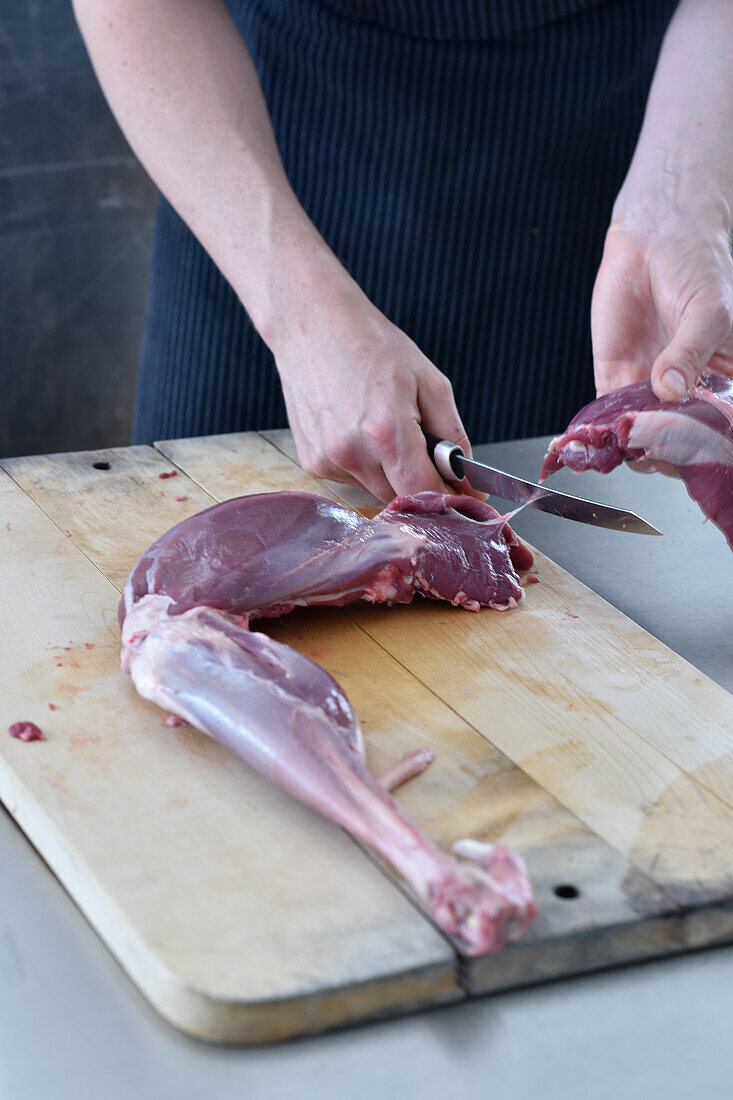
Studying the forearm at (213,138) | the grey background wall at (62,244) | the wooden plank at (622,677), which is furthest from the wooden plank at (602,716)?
the grey background wall at (62,244)

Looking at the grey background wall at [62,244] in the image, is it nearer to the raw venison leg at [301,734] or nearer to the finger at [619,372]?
the finger at [619,372]

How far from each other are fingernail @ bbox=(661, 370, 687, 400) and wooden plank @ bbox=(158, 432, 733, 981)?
321 millimetres

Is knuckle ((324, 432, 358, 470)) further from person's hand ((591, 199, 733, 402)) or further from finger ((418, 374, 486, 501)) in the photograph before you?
person's hand ((591, 199, 733, 402))

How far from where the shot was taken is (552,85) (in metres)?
2.63

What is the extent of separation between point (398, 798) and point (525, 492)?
2.35 ft

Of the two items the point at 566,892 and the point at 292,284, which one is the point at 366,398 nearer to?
the point at 292,284

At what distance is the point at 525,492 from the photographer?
A: 6.49ft

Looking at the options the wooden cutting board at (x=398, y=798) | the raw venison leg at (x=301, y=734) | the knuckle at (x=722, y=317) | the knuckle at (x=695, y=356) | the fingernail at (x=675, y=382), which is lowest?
the wooden cutting board at (x=398, y=798)

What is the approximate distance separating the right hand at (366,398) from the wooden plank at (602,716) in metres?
0.28

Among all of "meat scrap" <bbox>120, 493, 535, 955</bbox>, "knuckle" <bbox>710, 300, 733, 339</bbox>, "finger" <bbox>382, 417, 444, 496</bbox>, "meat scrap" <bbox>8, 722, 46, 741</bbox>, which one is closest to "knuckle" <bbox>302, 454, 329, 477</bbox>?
"finger" <bbox>382, 417, 444, 496</bbox>

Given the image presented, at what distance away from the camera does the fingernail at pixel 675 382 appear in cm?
190

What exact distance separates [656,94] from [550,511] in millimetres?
970

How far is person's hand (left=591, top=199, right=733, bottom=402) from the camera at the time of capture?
2.12 metres

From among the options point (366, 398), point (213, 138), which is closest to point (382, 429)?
point (366, 398)
